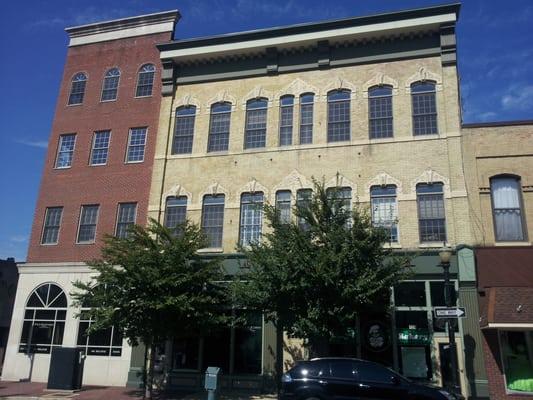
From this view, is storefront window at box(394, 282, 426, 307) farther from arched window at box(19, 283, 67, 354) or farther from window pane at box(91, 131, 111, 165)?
window pane at box(91, 131, 111, 165)

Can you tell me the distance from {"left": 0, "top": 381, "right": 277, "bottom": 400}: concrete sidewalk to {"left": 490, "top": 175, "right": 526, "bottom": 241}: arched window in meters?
9.72

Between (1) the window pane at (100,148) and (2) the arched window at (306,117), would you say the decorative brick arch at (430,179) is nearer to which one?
(2) the arched window at (306,117)

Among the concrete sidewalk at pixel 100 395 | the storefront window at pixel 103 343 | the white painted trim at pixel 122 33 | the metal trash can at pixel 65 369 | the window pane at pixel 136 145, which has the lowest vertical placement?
the concrete sidewalk at pixel 100 395

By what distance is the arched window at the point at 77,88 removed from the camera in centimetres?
2502

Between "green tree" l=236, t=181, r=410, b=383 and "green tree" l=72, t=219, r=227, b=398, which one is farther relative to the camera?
"green tree" l=72, t=219, r=227, b=398

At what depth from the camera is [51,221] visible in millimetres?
23234

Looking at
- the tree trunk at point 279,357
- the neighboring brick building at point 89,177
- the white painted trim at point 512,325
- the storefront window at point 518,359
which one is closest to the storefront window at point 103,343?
the neighboring brick building at point 89,177

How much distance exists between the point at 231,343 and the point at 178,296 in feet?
13.9

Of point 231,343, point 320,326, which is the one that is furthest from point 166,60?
point 320,326

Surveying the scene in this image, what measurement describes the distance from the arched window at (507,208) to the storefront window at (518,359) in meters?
3.26

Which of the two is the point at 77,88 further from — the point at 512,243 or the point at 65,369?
the point at 512,243

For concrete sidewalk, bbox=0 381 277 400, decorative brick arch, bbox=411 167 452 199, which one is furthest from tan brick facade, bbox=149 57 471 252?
concrete sidewalk, bbox=0 381 277 400

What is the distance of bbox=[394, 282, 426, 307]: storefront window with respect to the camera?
17516 millimetres

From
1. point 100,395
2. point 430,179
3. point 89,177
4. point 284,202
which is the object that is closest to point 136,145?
point 89,177
